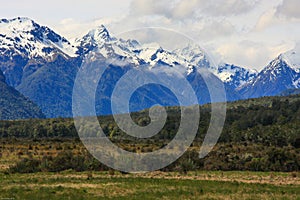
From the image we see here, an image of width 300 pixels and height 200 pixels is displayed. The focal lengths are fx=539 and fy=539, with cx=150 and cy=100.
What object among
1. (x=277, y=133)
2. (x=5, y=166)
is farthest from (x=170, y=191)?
(x=277, y=133)

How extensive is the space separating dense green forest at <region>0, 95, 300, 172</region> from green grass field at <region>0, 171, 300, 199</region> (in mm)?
7325

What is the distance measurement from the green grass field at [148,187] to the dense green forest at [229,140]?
7.32 metres

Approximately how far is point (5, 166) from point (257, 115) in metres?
80.7

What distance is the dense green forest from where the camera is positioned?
59625 mm

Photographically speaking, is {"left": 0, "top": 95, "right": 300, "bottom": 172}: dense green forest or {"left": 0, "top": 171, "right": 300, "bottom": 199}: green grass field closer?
{"left": 0, "top": 171, "right": 300, "bottom": 199}: green grass field

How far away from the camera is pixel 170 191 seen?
38625mm

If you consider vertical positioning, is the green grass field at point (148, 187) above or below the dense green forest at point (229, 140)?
below

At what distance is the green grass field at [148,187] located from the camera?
36.3m

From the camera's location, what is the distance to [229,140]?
95.8 metres

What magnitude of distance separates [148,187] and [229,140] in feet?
186

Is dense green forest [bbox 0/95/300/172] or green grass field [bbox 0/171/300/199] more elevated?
dense green forest [bbox 0/95/300/172]

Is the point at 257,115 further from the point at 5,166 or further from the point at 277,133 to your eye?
the point at 5,166

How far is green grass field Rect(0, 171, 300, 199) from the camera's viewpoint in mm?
36312

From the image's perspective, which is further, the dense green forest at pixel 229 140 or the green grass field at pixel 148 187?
the dense green forest at pixel 229 140
